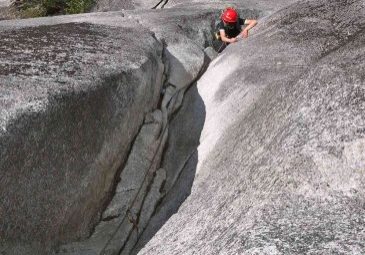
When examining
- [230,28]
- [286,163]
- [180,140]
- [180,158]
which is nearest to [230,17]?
[230,28]

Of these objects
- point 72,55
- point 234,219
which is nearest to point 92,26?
point 72,55

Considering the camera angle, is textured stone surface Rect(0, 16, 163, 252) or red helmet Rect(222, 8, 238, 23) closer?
textured stone surface Rect(0, 16, 163, 252)

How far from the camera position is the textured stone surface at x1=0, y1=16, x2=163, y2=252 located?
5.38 metres

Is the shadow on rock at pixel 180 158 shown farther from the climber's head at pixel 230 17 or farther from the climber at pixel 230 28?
the climber's head at pixel 230 17

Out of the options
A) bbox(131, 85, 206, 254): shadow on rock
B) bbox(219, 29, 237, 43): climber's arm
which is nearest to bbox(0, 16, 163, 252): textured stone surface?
bbox(131, 85, 206, 254): shadow on rock

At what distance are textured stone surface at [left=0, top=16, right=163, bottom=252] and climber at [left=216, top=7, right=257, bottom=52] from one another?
2.80 metres

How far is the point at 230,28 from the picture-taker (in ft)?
33.0

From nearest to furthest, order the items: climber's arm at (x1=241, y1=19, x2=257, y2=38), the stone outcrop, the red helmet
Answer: the stone outcrop
climber's arm at (x1=241, y1=19, x2=257, y2=38)
the red helmet

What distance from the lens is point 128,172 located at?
7.11 m

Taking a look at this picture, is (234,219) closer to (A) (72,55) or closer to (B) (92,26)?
(A) (72,55)

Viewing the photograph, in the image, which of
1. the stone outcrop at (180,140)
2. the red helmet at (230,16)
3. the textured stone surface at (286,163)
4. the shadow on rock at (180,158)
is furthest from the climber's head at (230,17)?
the textured stone surface at (286,163)

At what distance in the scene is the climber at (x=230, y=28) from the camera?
989 centimetres

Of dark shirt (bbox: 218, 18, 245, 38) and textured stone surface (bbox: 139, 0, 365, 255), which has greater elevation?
textured stone surface (bbox: 139, 0, 365, 255)

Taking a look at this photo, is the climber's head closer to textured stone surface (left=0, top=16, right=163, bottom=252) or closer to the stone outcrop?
the stone outcrop
